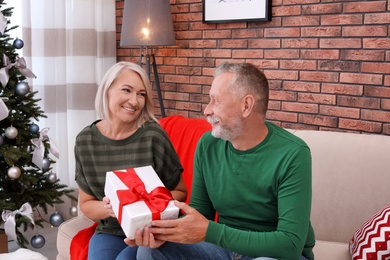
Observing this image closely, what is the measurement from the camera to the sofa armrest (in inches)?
92.1

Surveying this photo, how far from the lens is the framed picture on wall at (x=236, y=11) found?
3365mm

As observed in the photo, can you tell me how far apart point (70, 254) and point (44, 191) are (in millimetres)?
902

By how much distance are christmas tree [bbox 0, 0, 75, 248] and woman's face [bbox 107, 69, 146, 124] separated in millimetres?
862

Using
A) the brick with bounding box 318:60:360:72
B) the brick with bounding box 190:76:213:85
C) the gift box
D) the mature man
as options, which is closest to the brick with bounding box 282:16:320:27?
the brick with bounding box 318:60:360:72

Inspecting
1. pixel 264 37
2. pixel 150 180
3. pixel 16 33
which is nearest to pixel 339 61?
pixel 264 37

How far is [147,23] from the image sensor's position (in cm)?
369

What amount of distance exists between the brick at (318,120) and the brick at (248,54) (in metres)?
0.48

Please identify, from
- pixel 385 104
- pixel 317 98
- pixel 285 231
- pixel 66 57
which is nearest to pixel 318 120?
pixel 317 98

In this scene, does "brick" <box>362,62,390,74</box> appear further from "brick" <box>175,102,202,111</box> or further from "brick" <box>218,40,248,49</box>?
"brick" <box>175,102,202,111</box>

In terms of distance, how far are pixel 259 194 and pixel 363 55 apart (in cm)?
144

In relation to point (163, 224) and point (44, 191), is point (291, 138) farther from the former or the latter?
point (44, 191)

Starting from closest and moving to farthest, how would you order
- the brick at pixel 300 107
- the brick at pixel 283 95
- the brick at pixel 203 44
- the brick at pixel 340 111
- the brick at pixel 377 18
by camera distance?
the brick at pixel 377 18, the brick at pixel 340 111, the brick at pixel 300 107, the brick at pixel 283 95, the brick at pixel 203 44

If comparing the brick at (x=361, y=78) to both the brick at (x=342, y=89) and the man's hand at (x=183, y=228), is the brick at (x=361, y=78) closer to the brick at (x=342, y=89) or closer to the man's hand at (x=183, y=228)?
the brick at (x=342, y=89)

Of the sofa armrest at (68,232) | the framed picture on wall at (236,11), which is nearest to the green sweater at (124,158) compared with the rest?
the sofa armrest at (68,232)
